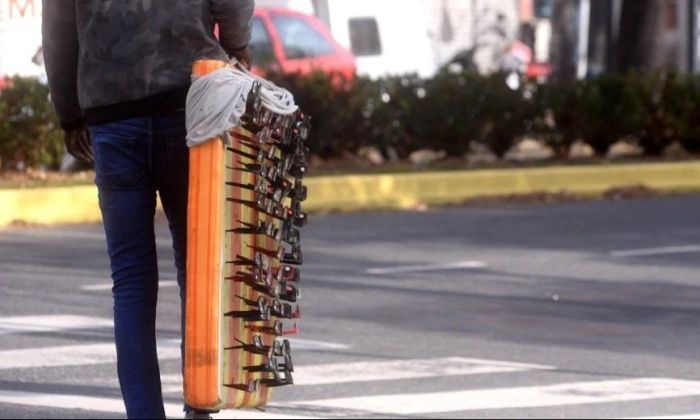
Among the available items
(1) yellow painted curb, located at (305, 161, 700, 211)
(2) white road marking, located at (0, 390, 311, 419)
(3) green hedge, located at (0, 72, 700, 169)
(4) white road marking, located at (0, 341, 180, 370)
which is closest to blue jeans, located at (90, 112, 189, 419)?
(2) white road marking, located at (0, 390, 311, 419)

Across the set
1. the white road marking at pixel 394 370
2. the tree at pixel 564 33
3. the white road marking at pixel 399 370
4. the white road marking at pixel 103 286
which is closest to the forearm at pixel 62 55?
the white road marking at pixel 394 370

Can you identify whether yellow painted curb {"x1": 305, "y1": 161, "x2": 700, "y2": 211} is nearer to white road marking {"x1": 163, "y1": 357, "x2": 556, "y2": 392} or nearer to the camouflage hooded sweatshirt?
white road marking {"x1": 163, "y1": 357, "x2": 556, "y2": 392}

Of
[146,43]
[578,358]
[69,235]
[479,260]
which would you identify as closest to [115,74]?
[146,43]

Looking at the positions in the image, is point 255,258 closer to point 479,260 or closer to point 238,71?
point 238,71

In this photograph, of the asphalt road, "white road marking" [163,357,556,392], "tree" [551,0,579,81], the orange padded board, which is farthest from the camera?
"tree" [551,0,579,81]

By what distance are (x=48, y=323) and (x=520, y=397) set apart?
2839 millimetres

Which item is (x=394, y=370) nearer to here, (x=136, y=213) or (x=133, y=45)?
(x=136, y=213)

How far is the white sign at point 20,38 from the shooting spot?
14.2 meters

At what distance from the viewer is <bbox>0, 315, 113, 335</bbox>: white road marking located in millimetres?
8109

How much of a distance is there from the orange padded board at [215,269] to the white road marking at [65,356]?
3070mm

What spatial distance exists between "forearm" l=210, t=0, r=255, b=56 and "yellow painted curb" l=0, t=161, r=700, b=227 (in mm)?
8607

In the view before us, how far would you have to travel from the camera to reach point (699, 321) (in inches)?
344

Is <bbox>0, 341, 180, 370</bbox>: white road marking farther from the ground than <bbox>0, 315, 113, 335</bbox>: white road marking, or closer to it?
farther from the ground

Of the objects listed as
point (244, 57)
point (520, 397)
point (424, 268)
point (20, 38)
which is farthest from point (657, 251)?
point (244, 57)
